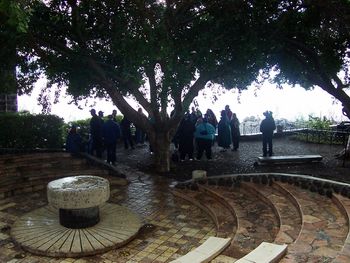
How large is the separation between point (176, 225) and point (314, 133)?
12.3 meters

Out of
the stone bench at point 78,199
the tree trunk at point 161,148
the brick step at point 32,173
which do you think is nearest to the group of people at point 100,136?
the brick step at point 32,173

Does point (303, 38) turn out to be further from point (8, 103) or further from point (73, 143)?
point (8, 103)

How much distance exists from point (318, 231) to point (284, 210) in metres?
1.25

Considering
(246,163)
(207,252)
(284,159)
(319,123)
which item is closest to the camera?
(207,252)

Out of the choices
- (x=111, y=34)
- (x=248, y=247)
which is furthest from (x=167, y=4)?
(x=248, y=247)

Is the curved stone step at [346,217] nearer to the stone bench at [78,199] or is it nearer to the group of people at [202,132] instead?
the stone bench at [78,199]

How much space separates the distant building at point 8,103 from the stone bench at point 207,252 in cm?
1296

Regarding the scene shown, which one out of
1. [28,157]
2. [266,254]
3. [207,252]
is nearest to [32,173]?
[28,157]

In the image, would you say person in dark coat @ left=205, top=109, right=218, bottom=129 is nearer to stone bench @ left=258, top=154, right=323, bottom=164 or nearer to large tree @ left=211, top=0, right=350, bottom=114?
large tree @ left=211, top=0, right=350, bottom=114

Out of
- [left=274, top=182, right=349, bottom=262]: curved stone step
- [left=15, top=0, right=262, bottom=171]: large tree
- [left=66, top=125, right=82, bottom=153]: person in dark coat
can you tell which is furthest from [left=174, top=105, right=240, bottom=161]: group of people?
[left=274, top=182, right=349, bottom=262]: curved stone step

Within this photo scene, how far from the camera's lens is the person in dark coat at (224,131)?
45.1ft

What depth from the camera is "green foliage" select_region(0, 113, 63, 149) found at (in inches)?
475

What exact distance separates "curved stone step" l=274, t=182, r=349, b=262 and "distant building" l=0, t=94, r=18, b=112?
12.9m

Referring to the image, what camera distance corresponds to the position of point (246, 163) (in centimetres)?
1245
